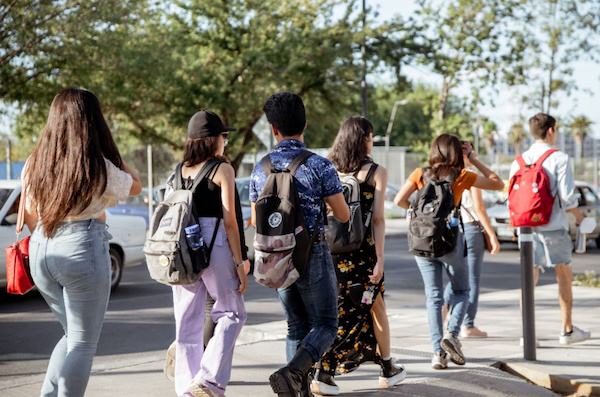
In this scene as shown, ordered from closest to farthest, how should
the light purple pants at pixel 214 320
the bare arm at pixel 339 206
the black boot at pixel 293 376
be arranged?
the black boot at pixel 293 376 → the bare arm at pixel 339 206 → the light purple pants at pixel 214 320

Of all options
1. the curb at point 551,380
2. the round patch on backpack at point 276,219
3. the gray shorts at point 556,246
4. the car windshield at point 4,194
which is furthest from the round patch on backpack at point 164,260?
the car windshield at point 4,194

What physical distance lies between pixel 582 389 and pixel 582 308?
3.32m

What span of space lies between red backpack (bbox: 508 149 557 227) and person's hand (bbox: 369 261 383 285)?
1.83 meters

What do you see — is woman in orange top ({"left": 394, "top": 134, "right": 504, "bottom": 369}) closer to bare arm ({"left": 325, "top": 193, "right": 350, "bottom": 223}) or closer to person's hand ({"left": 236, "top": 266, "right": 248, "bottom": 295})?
bare arm ({"left": 325, "top": 193, "right": 350, "bottom": 223})

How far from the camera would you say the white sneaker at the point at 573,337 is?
6.33 metres

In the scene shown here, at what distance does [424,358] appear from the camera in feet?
19.1

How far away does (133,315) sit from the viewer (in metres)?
8.59

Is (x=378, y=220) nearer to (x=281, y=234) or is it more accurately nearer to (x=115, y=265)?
(x=281, y=234)

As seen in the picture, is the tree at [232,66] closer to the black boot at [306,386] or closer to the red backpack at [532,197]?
the red backpack at [532,197]

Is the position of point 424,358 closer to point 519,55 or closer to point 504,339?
point 504,339

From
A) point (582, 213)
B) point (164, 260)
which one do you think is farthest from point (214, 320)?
point (582, 213)

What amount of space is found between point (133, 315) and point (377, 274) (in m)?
4.49

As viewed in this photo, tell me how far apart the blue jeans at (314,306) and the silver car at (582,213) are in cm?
1262

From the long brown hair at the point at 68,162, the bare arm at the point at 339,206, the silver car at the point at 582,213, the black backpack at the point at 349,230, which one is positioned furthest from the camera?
the silver car at the point at 582,213
